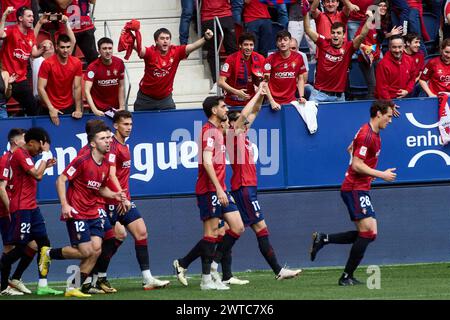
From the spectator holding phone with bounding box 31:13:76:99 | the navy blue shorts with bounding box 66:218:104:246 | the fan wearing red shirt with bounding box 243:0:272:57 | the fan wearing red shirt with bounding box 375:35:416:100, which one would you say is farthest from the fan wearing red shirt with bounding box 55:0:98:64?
the navy blue shorts with bounding box 66:218:104:246

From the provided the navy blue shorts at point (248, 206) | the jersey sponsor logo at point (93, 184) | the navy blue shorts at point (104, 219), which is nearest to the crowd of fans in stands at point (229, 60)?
the navy blue shorts at point (248, 206)

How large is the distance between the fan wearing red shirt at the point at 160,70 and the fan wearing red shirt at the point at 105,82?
0.37 m

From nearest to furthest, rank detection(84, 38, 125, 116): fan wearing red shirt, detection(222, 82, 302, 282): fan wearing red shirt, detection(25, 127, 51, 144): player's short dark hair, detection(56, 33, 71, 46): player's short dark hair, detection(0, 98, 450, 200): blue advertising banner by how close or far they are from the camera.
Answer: detection(25, 127, 51, 144): player's short dark hair, detection(222, 82, 302, 282): fan wearing red shirt, detection(56, 33, 71, 46): player's short dark hair, detection(84, 38, 125, 116): fan wearing red shirt, detection(0, 98, 450, 200): blue advertising banner

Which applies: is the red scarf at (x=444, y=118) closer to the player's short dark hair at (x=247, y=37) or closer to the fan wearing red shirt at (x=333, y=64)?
the fan wearing red shirt at (x=333, y=64)

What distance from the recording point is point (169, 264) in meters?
17.7

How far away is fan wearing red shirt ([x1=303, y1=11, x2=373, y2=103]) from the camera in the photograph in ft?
58.6

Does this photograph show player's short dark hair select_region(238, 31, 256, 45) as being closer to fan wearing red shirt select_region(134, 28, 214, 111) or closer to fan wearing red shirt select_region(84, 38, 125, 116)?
fan wearing red shirt select_region(134, 28, 214, 111)

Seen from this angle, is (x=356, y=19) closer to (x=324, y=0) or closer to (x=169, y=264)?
(x=324, y=0)

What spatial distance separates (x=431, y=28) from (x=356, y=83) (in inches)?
77.0

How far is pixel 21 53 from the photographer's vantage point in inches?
696

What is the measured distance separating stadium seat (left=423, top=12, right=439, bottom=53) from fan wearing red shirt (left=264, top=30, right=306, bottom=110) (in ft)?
10.8

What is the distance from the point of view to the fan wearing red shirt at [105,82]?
17.4 meters
